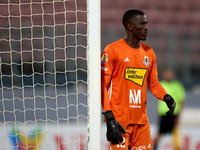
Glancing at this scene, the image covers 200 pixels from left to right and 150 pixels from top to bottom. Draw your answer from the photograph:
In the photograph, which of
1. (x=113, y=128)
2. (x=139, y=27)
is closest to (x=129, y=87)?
(x=113, y=128)

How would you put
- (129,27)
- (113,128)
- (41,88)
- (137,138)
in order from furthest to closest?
(41,88) → (129,27) → (137,138) → (113,128)

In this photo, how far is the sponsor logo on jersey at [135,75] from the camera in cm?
236

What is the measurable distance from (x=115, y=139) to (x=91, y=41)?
75 cm

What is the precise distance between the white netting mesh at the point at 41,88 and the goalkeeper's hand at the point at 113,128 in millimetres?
872

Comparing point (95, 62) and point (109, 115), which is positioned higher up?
point (95, 62)

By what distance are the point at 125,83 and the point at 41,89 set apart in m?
3.93

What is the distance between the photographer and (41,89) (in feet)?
19.8

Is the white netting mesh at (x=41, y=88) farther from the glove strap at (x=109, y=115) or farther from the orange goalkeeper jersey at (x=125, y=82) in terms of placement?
the glove strap at (x=109, y=115)

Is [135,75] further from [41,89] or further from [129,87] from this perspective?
[41,89]

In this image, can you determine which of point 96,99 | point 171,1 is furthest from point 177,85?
point 171,1

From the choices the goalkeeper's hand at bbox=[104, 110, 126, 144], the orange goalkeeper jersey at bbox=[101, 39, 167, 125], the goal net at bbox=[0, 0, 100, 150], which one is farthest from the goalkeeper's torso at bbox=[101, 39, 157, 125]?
the goal net at bbox=[0, 0, 100, 150]

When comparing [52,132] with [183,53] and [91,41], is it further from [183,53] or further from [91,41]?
[183,53]

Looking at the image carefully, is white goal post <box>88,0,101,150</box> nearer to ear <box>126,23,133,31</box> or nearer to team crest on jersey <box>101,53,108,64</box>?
team crest on jersey <box>101,53,108,64</box>

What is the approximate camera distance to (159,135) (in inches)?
180
